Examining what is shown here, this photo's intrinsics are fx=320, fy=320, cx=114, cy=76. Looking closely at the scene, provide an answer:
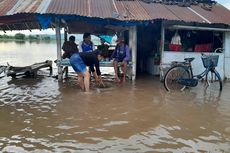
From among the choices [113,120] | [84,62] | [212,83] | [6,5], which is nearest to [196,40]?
[212,83]

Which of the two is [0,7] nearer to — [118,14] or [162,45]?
[118,14]

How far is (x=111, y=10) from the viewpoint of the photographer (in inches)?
431

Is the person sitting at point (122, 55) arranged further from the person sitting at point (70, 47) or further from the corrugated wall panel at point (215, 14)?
the corrugated wall panel at point (215, 14)

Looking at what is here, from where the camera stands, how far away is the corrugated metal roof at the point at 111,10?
33.6ft

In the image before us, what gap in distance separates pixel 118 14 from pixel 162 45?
2247mm

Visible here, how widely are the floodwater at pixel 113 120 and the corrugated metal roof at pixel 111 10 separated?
2.42 metres

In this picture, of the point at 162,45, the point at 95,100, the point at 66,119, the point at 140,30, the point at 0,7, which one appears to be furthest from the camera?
the point at 140,30

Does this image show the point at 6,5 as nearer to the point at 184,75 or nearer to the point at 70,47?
the point at 70,47

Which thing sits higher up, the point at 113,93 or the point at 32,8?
the point at 32,8

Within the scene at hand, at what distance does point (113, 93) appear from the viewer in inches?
373

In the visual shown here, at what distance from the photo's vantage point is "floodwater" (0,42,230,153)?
5.15 metres

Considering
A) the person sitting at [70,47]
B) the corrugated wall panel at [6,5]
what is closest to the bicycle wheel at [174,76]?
the person sitting at [70,47]

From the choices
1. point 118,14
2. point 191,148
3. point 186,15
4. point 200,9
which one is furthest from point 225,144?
point 200,9

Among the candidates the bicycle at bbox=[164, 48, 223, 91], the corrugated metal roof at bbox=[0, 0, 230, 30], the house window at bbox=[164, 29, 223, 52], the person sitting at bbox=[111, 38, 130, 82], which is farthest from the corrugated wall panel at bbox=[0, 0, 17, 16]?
the house window at bbox=[164, 29, 223, 52]
